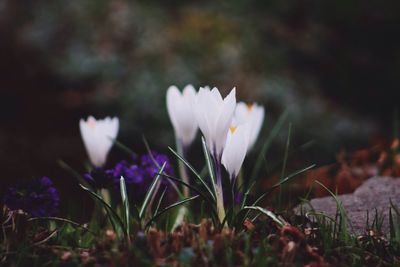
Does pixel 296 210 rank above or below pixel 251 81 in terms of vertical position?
below

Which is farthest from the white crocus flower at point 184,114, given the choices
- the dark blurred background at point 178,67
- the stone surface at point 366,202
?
the dark blurred background at point 178,67

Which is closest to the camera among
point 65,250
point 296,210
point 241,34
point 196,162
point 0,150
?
point 65,250

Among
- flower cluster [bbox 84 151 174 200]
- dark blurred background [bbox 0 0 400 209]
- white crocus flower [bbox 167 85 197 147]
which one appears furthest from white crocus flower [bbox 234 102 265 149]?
dark blurred background [bbox 0 0 400 209]

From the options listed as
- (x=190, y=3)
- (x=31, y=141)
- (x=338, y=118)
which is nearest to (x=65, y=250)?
(x=31, y=141)

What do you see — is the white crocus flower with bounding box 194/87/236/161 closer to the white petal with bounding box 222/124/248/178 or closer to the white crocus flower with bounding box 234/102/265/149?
the white petal with bounding box 222/124/248/178

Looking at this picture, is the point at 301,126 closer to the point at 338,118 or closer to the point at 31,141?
the point at 338,118

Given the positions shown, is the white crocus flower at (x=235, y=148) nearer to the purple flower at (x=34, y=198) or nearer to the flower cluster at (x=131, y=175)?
the flower cluster at (x=131, y=175)
